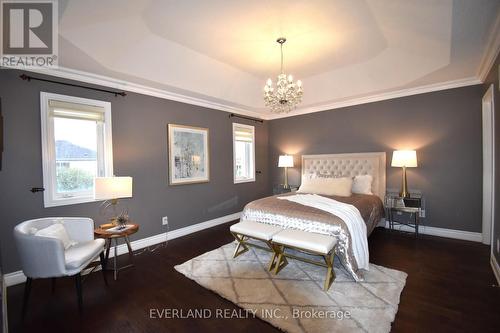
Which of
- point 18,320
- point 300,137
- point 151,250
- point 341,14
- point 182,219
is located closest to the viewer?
point 18,320

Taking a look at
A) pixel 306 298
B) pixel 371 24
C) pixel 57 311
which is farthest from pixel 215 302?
pixel 371 24

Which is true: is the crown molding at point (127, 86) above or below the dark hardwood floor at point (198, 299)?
above

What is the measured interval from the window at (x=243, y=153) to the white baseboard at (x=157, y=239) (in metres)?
1.01

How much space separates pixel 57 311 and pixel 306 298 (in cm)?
244

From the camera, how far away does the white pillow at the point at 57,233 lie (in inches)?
87.1

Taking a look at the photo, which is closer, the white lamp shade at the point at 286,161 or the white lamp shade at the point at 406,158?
the white lamp shade at the point at 406,158

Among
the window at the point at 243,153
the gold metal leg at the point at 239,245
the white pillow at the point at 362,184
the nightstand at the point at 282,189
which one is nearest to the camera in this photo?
the gold metal leg at the point at 239,245

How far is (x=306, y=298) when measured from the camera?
2234 millimetres

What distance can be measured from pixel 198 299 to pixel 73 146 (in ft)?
8.77

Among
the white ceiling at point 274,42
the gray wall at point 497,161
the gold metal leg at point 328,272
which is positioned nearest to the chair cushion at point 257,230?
the gold metal leg at point 328,272

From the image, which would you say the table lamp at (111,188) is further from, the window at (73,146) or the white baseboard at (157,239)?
the white baseboard at (157,239)

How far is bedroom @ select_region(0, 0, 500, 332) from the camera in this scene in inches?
83.7

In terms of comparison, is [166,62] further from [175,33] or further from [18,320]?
[18,320]

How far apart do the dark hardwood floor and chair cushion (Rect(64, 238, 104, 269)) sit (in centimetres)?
48
